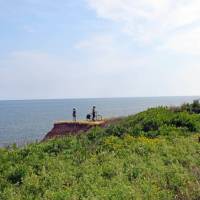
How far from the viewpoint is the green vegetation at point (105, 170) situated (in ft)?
36.7

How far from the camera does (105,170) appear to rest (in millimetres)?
13656

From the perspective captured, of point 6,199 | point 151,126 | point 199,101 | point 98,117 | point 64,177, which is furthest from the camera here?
point 98,117

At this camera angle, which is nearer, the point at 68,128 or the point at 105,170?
the point at 105,170

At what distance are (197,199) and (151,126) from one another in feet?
47.2

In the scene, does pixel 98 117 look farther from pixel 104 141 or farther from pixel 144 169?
pixel 144 169

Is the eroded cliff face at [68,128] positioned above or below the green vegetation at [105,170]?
below

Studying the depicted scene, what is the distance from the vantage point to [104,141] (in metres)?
20.1

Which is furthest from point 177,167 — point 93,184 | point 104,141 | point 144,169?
point 104,141

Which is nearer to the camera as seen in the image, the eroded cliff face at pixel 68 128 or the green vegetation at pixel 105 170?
the green vegetation at pixel 105 170

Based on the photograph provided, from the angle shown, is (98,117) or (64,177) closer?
(64,177)

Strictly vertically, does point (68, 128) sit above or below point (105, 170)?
below

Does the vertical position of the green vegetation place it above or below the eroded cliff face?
above

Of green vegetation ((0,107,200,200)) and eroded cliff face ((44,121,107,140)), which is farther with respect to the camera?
eroded cliff face ((44,121,107,140))

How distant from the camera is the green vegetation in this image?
36.7ft
